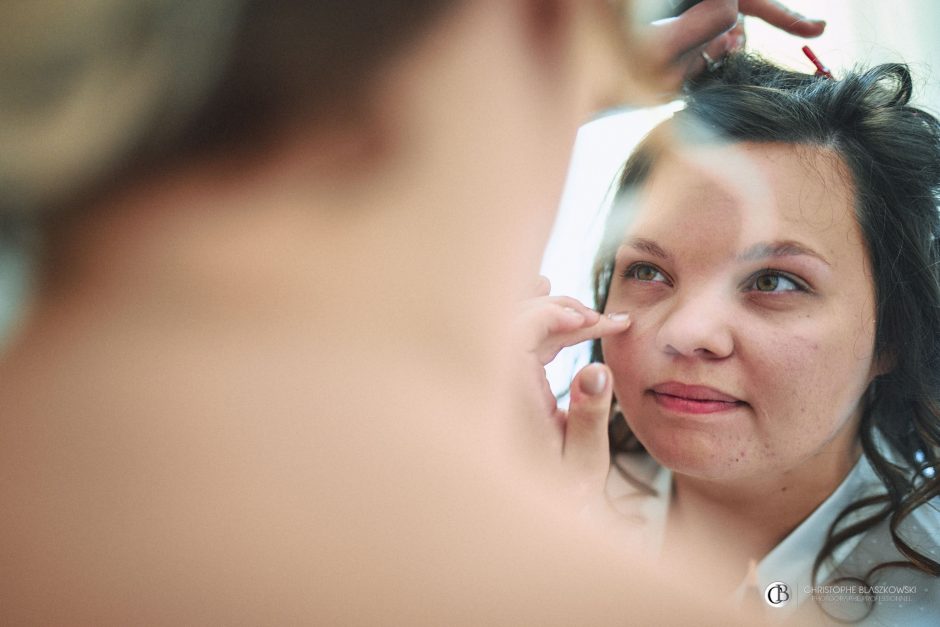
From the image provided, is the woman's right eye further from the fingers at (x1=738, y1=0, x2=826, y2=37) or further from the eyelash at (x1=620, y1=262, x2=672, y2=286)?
the fingers at (x1=738, y1=0, x2=826, y2=37)

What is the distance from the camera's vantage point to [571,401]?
437mm

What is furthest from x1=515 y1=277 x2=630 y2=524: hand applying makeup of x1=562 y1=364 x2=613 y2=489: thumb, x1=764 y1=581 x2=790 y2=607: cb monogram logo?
x1=764 y1=581 x2=790 y2=607: cb monogram logo

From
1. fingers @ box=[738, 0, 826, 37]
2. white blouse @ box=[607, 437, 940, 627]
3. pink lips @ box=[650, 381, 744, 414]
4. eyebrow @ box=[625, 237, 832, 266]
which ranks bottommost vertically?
white blouse @ box=[607, 437, 940, 627]

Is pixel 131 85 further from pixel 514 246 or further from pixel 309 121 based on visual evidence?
pixel 514 246

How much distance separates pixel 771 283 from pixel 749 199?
0.05 m

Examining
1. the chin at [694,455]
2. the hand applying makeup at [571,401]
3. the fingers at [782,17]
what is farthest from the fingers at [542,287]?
the fingers at [782,17]

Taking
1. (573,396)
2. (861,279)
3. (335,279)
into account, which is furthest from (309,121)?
(861,279)

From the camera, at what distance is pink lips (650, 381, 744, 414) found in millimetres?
463

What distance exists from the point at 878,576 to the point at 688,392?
6.6 inches

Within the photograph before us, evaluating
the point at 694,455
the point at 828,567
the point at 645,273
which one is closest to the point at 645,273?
the point at 645,273

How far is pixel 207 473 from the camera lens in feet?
1.07

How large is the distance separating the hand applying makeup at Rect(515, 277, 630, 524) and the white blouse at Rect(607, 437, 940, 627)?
1.0 inches

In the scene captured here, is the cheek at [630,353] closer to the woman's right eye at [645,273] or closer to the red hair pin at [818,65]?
the woman's right eye at [645,273]

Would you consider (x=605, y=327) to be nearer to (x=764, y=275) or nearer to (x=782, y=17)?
(x=764, y=275)
